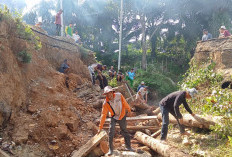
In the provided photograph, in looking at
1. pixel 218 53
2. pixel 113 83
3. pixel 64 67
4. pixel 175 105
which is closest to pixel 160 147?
pixel 175 105

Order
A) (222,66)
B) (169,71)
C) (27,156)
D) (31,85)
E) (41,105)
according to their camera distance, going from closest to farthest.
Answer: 1. (27,156)
2. (41,105)
3. (31,85)
4. (222,66)
5. (169,71)

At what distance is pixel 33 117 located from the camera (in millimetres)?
6148

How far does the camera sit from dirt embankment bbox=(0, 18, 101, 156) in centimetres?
548

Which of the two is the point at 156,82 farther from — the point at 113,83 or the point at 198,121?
the point at 198,121

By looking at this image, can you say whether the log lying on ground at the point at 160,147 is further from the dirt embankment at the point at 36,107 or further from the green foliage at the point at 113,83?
the green foliage at the point at 113,83

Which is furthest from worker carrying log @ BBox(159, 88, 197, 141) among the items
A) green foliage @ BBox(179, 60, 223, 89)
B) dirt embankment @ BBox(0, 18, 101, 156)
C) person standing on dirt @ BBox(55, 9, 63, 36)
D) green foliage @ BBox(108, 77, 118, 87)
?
person standing on dirt @ BBox(55, 9, 63, 36)

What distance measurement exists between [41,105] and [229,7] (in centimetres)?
1812

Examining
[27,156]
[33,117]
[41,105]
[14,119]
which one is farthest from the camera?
[41,105]

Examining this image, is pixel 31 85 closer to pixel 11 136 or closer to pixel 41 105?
pixel 41 105

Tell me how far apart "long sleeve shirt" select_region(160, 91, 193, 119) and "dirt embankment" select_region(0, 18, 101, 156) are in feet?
9.57

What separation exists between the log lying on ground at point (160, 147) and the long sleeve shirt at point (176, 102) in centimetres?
94

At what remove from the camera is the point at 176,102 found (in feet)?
17.3

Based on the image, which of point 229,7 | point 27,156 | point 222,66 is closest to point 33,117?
point 27,156

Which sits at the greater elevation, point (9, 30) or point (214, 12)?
point (214, 12)
